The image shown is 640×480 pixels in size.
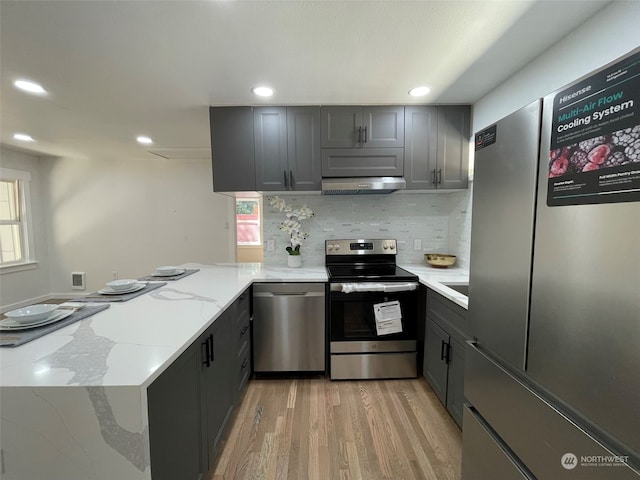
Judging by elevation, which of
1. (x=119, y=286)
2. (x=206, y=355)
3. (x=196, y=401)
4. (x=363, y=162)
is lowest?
(x=196, y=401)

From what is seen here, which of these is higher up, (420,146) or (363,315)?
(420,146)

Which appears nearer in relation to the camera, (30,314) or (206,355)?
(30,314)

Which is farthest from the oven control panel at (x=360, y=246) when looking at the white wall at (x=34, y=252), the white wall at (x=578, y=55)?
the white wall at (x=34, y=252)

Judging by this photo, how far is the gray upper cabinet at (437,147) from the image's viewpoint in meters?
2.38

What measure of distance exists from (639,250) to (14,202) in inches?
261

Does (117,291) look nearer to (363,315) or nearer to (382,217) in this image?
(363,315)

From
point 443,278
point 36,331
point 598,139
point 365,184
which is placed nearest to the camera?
point 598,139

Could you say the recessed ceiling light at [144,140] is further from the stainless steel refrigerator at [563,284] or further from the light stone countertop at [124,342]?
the stainless steel refrigerator at [563,284]

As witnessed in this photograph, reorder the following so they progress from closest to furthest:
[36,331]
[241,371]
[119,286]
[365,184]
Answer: [36,331] → [119,286] → [241,371] → [365,184]

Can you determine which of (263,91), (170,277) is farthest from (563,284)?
(170,277)

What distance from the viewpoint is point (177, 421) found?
1.01 metres

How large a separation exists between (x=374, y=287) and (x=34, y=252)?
559 centimetres

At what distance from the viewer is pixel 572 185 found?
0.76 meters

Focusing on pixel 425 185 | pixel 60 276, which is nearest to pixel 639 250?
pixel 425 185
